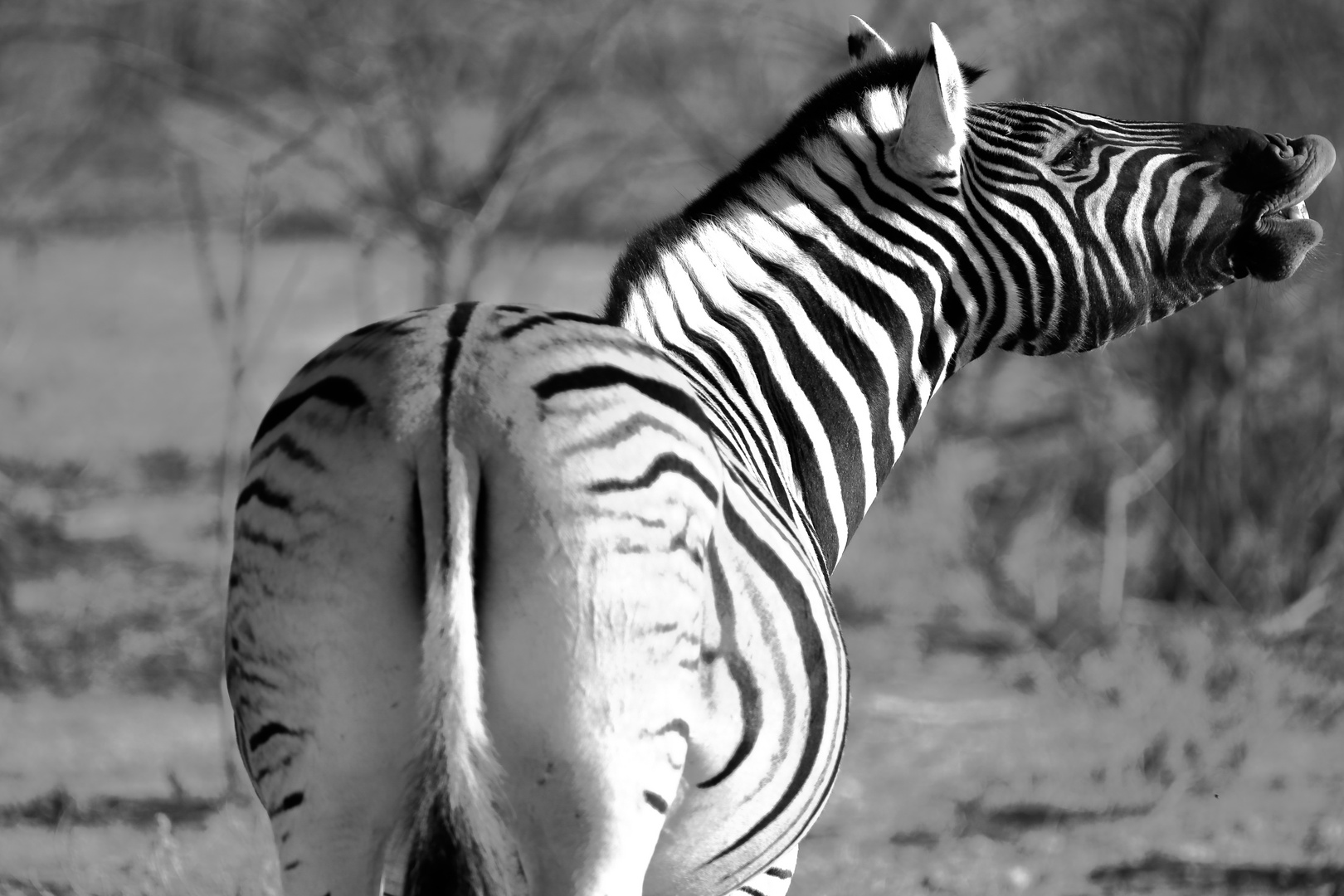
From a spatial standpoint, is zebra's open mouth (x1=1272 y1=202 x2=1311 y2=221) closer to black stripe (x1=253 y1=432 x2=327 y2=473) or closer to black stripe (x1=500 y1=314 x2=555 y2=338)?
black stripe (x1=500 y1=314 x2=555 y2=338)

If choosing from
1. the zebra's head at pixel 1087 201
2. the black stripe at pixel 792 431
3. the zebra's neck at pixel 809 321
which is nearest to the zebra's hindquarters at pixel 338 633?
the zebra's neck at pixel 809 321

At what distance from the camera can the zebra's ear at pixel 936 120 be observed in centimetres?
270

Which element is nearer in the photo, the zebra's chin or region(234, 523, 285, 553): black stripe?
region(234, 523, 285, 553): black stripe

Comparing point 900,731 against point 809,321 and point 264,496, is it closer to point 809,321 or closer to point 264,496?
point 809,321

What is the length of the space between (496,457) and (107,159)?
51.1 feet

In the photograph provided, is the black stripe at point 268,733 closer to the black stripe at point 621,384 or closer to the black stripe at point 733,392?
the black stripe at point 621,384

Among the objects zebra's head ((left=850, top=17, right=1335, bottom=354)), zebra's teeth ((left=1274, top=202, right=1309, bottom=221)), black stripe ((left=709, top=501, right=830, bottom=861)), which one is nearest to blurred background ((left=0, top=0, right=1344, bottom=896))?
zebra's teeth ((left=1274, top=202, right=1309, bottom=221))

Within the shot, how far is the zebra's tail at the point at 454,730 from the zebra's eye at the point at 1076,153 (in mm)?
1672

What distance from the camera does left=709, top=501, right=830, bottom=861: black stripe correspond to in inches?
82.7

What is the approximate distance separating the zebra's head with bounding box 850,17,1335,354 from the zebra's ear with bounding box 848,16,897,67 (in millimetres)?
28

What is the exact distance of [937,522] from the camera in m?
8.71

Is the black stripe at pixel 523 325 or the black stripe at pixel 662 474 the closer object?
the black stripe at pixel 662 474

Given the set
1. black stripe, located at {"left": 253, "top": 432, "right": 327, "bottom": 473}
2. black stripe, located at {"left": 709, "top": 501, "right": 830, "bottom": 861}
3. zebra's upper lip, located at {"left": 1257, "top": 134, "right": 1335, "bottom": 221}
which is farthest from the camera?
zebra's upper lip, located at {"left": 1257, "top": 134, "right": 1335, "bottom": 221}

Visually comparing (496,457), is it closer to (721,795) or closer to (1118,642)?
(721,795)
